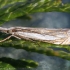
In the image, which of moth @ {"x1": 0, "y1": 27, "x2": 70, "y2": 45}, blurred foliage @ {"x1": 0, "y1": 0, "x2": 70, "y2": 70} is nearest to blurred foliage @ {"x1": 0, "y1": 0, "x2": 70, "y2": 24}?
blurred foliage @ {"x1": 0, "y1": 0, "x2": 70, "y2": 70}

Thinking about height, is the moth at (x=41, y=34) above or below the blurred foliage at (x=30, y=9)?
below

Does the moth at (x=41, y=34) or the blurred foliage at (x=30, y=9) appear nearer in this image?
the blurred foliage at (x=30, y=9)

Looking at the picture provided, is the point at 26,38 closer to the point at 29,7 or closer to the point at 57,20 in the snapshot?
the point at 29,7

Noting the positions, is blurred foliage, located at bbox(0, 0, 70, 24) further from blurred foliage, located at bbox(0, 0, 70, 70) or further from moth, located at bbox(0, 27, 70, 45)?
moth, located at bbox(0, 27, 70, 45)

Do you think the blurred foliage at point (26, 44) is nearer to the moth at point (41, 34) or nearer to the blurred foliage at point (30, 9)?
the blurred foliage at point (30, 9)

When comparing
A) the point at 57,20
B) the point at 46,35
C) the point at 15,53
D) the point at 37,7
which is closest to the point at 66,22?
the point at 57,20

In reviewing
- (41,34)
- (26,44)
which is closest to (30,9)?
(26,44)

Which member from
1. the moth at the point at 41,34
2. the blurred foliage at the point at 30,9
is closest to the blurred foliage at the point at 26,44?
the blurred foliage at the point at 30,9

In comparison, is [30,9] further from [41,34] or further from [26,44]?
[41,34]
